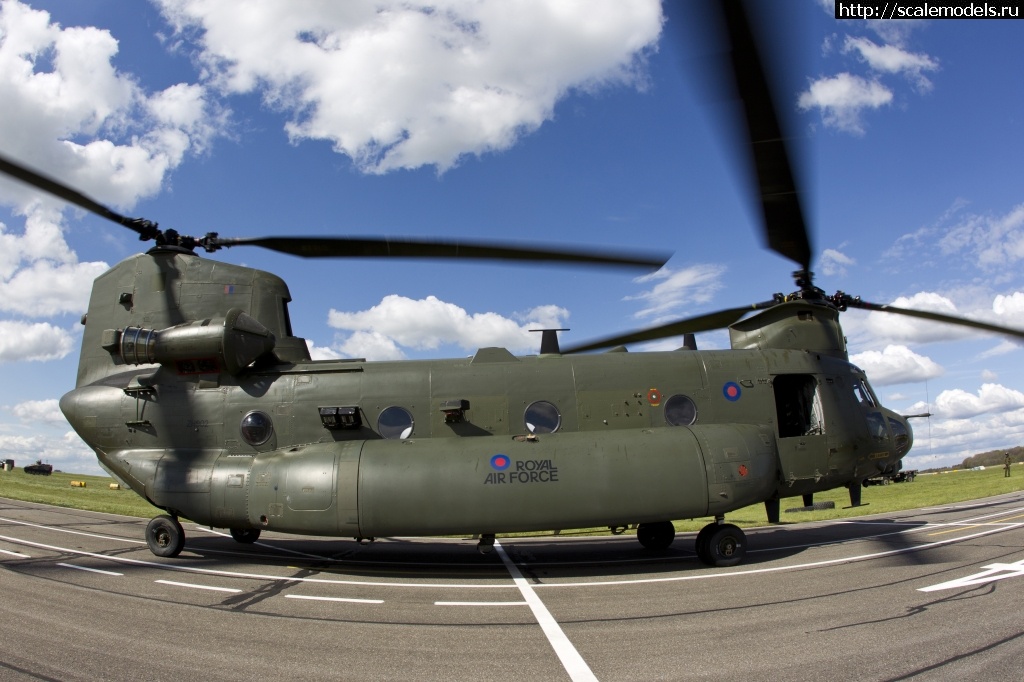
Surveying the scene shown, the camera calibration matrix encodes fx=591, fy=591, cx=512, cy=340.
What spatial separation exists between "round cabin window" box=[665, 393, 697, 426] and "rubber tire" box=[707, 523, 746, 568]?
2004 mm

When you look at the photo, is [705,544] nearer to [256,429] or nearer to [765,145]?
[765,145]

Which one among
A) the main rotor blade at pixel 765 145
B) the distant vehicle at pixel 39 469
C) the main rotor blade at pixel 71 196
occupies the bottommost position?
the distant vehicle at pixel 39 469

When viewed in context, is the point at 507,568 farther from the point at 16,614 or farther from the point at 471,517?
the point at 16,614

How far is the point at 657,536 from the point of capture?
12516 mm

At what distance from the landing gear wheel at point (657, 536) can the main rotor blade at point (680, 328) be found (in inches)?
153

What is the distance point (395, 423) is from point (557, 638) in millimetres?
5702

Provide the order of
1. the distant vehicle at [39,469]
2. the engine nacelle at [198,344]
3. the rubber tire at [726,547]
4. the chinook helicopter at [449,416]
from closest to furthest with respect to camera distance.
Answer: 1. the chinook helicopter at [449,416]
2. the rubber tire at [726,547]
3. the engine nacelle at [198,344]
4. the distant vehicle at [39,469]

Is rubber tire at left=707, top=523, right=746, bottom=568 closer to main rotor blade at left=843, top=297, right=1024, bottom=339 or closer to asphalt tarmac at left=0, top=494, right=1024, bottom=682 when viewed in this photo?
asphalt tarmac at left=0, top=494, right=1024, bottom=682

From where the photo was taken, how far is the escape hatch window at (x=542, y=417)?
11.0 m

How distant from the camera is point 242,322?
11.5m

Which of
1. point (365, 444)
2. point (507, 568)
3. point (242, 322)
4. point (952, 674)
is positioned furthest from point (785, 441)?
point (242, 322)

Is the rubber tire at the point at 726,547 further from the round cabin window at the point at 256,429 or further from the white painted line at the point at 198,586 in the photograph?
the round cabin window at the point at 256,429

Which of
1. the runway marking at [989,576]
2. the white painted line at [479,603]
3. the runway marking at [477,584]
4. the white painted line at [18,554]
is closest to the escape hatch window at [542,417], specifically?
the runway marking at [477,584]

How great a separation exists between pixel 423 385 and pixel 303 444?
248 centimetres
